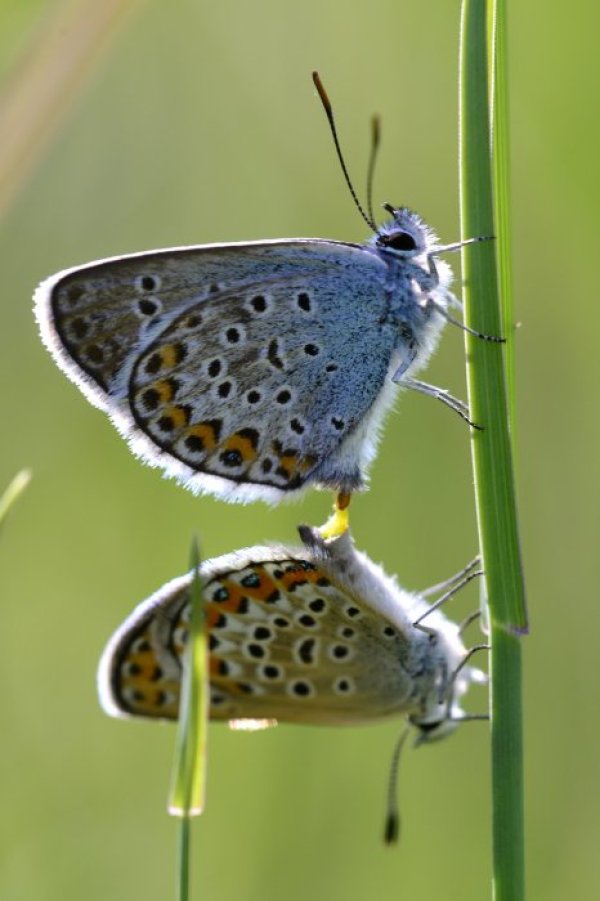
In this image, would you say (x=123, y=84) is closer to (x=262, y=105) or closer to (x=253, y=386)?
(x=262, y=105)

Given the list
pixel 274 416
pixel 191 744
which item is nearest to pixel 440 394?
pixel 274 416

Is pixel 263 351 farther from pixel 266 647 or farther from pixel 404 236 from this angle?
pixel 266 647

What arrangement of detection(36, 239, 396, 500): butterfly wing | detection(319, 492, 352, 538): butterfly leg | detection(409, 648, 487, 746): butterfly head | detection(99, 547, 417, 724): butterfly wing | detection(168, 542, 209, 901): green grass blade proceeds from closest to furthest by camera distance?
detection(168, 542, 209, 901): green grass blade, detection(99, 547, 417, 724): butterfly wing, detection(319, 492, 352, 538): butterfly leg, detection(36, 239, 396, 500): butterfly wing, detection(409, 648, 487, 746): butterfly head

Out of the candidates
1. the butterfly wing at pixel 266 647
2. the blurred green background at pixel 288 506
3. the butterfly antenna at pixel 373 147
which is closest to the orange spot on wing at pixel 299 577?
the butterfly wing at pixel 266 647

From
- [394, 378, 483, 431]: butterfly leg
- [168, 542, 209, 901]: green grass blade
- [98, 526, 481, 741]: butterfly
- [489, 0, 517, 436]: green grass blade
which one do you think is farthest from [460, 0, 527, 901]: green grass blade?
[394, 378, 483, 431]: butterfly leg

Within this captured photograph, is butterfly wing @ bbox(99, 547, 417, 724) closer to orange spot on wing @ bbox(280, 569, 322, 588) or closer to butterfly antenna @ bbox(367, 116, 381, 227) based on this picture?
orange spot on wing @ bbox(280, 569, 322, 588)

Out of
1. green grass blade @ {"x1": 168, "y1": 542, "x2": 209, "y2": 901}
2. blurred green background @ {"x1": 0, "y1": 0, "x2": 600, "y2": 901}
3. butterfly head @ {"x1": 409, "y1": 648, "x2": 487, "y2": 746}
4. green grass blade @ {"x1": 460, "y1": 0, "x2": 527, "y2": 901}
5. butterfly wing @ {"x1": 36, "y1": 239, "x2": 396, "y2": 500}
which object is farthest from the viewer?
blurred green background @ {"x1": 0, "y1": 0, "x2": 600, "y2": 901}

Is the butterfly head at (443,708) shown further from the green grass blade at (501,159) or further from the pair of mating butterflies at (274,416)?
the green grass blade at (501,159)
